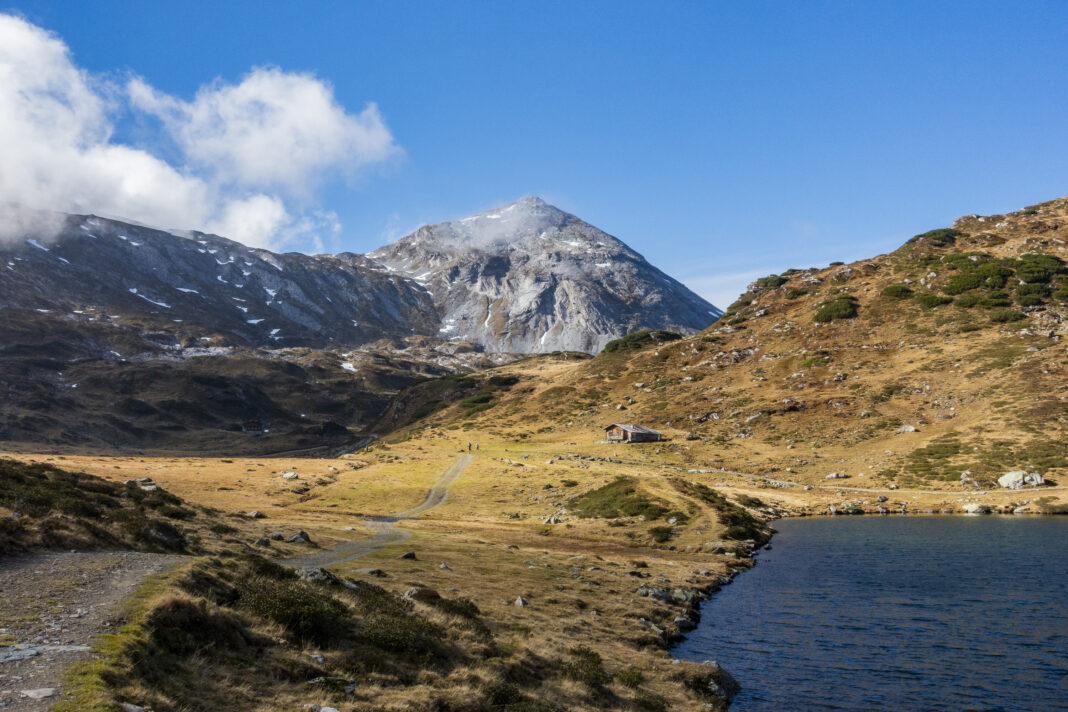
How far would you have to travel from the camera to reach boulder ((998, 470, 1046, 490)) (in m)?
78.9

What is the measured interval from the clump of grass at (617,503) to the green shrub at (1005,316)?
94482 mm

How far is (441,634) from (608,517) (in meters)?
50.5

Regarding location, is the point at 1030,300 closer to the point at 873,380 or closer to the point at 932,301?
the point at 932,301

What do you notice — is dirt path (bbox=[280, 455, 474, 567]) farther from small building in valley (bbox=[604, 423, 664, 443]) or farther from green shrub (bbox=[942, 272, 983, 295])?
green shrub (bbox=[942, 272, 983, 295])

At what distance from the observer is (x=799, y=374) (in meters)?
134

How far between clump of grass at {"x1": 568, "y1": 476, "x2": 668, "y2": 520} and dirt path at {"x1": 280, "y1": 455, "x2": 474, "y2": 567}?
1942 centimetres

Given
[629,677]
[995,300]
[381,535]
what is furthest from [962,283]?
[629,677]

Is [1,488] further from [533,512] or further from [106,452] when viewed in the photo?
[106,452]

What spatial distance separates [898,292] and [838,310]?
1456 centimetres

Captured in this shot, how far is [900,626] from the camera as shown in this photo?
113 ft

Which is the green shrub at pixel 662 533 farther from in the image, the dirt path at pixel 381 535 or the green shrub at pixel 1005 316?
the green shrub at pixel 1005 316

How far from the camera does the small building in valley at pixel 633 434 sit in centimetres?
12194

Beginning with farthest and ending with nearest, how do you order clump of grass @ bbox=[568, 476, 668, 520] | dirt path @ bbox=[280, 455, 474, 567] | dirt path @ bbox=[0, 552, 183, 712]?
1. clump of grass @ bbox=[568, 476, 668, 520]
2. dirt path @ bbox=[280, 455, 474, 567]
3. dirt path @ bbox=[0, 552, 183, 712]

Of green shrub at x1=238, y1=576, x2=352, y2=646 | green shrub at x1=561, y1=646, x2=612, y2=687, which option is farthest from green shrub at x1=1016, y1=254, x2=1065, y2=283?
green shrub at x1=238, y1=576, x2=352, y2=646
